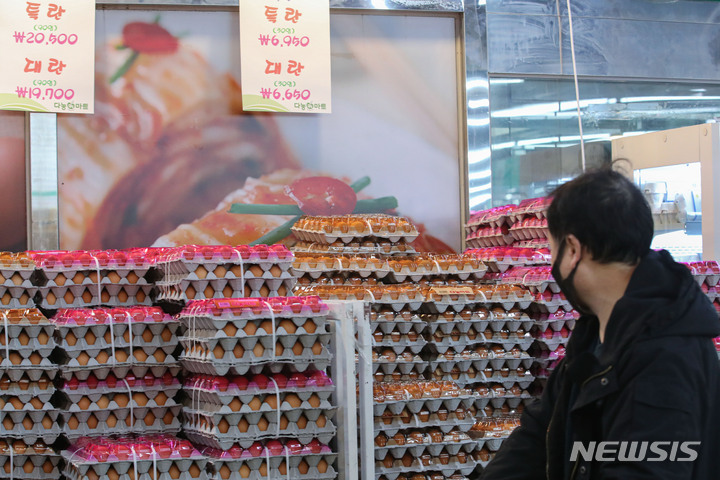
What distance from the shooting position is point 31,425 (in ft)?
21.5

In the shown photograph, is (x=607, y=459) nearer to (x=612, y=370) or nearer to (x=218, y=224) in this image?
(x=612, y=370)

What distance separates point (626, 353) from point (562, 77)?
28.1 ft

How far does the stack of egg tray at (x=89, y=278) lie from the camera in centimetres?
693

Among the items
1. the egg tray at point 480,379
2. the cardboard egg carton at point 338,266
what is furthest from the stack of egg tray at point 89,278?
the egg tray at point 480,379

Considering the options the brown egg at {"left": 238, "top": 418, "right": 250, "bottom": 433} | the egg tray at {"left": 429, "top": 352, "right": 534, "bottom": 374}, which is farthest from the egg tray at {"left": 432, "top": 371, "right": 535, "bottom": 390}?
the brown egg at {"left": 238, "top": 418, "right": 250, "bottom": 433}

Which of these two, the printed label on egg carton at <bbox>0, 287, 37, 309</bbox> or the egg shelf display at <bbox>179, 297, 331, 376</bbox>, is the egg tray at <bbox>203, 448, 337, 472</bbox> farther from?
the printed label on egg carton at <bbox>0, 287, 37, 309</bbox>

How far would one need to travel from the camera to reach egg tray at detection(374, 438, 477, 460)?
22.1 feet

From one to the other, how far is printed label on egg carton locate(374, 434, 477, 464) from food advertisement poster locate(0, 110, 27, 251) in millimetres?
4338

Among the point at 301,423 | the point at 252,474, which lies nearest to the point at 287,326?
the point at 301,423

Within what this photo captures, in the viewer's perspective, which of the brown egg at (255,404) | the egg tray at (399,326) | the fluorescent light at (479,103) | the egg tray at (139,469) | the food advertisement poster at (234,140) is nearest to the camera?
the egg tray at (139,469)

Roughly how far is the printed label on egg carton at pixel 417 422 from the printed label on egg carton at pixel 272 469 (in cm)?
85

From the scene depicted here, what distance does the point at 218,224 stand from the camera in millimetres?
9328

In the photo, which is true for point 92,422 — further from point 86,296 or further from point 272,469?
point 272,469

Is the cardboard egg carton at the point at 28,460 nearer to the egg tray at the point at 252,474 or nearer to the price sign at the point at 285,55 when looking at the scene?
the egg tray at the point at 252,474
